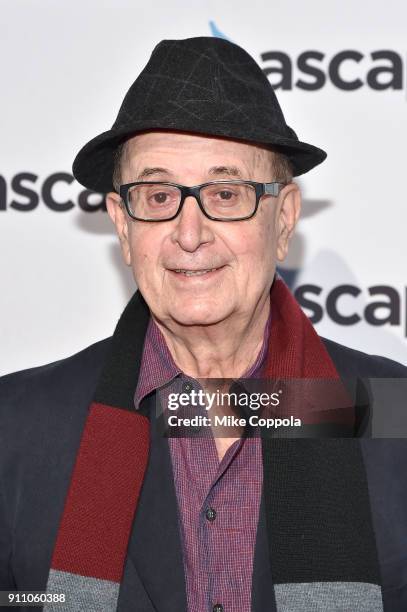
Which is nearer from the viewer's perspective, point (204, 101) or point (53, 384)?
point (204, 101)

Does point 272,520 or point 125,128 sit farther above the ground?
point 125,128

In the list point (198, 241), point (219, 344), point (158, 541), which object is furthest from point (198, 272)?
point (158, 541)

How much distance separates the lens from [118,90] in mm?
3086

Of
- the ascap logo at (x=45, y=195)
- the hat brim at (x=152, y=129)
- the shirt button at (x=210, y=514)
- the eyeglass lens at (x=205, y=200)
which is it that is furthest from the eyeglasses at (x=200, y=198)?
the ascap logo at (x=45, y=195)

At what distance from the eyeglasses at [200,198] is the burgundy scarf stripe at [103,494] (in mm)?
523

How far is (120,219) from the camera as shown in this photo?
2477mm

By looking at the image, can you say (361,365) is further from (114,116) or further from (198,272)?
(114,116)

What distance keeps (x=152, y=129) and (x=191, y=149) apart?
125mm

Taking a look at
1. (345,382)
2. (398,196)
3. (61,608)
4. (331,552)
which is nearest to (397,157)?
(398,196)

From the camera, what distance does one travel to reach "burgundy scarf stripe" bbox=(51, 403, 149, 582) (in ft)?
7.29

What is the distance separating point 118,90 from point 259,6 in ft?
1.76

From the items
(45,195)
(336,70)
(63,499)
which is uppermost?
(336,70)

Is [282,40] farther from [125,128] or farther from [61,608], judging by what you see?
[61,608]

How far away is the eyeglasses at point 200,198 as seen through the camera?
7.27 feet
